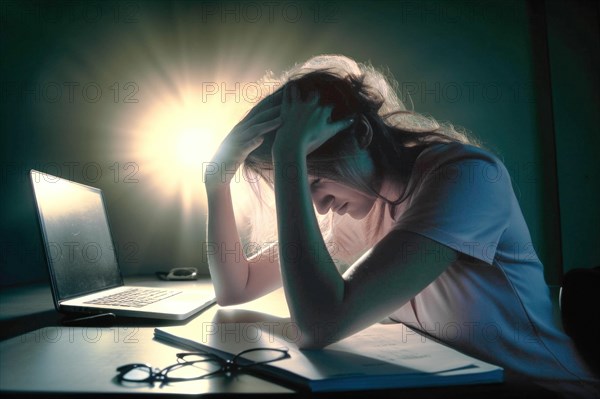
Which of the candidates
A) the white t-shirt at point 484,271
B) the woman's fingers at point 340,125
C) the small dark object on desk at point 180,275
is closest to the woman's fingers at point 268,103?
the woman's fingers at point 340,125

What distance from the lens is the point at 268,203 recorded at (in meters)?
1.33

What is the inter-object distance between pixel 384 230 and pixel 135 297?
26.3 inches

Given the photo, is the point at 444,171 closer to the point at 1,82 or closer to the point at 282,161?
the point at 282,161

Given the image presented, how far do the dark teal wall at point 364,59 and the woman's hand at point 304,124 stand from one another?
1182mm

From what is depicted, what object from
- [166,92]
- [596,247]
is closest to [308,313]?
[166,92]

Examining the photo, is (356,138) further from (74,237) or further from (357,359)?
(74,237)

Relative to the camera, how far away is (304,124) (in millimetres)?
829

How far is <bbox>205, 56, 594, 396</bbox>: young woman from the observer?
640mm

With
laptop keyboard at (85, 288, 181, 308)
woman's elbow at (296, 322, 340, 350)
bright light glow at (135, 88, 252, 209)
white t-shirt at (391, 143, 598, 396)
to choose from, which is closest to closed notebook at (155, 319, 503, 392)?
woman's elbow at (296, 322, 340, 350)

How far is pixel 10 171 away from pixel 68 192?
840 millimetres

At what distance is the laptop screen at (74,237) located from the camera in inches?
37.9

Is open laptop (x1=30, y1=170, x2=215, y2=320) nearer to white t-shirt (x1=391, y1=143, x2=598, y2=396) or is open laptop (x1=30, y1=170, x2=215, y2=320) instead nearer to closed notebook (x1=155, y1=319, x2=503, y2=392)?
closed notebook (x1=155, y1=319, x2=503, y2=392)
